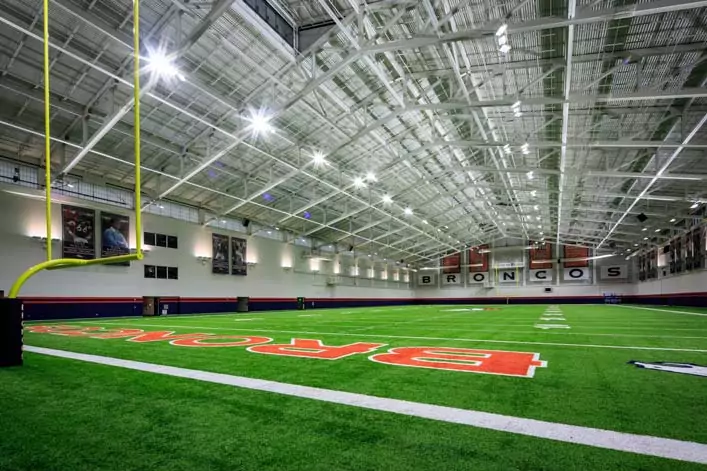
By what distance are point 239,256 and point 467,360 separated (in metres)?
27.6

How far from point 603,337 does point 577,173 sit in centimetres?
1321

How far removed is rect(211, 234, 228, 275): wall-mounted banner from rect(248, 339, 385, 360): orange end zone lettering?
73.9ft

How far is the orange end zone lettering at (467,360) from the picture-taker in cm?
517

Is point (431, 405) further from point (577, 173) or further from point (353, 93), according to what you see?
point (577, 173)

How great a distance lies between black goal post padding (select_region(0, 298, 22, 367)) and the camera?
16.5 feet

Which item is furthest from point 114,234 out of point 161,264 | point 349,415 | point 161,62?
point 349,415

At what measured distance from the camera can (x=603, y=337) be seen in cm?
909

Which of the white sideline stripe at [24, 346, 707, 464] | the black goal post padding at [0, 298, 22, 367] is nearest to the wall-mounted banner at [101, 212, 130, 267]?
the black goal post padding at [0, 298, 22, 367]

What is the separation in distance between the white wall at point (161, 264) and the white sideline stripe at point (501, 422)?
2021 centimetres

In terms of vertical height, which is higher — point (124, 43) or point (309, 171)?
point (124, 43)

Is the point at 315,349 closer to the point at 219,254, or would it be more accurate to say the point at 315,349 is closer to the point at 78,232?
the point at 78,232

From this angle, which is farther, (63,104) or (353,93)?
(353,93)

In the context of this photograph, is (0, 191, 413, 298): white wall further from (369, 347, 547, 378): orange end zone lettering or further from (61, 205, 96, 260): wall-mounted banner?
(369, 347, 547, 378): orange end zone lettering

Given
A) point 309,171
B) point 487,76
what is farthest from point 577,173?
point 309,171
